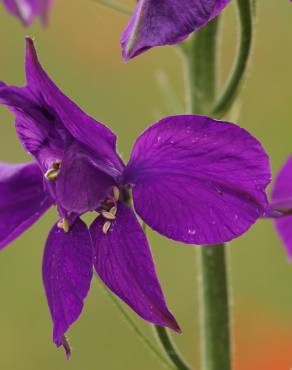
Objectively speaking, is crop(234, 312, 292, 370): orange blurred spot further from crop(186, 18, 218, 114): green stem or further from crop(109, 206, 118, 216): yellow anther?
crop(109, 206, 118, 216): yellow anther

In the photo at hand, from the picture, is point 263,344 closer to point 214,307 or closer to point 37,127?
point 214,307

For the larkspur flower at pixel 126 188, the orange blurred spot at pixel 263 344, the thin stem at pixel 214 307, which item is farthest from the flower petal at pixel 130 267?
the orange blurred spot at pixel 263 344

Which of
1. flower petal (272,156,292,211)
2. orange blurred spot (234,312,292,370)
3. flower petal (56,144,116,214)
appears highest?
flower petal (56,144,116,214)

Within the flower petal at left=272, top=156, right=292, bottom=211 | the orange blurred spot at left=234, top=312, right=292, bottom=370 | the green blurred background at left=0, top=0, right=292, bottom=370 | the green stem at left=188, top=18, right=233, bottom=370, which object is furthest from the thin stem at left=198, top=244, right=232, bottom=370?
the orange blurred spot at left=234, top=312, right=292, bottom=370

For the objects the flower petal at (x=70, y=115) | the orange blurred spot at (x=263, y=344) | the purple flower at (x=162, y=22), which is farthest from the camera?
the orange blurred spot at (x=263, y=344)

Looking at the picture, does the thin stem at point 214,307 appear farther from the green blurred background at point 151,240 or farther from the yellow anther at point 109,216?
the green blurred background at point 151,240

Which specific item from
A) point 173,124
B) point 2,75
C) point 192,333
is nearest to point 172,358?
point 173,124
